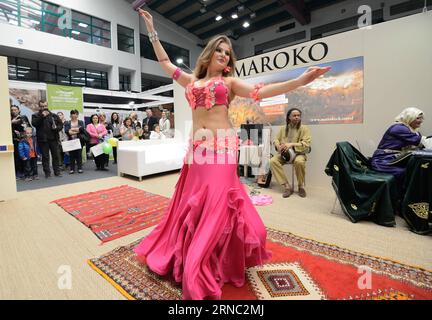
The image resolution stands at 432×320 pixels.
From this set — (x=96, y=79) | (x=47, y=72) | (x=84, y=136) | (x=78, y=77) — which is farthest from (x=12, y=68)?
(x=84, y=136)

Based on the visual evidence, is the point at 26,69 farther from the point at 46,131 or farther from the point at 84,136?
the point at 46,131

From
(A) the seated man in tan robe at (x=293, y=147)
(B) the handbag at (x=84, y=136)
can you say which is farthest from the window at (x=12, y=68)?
(A) the seated man in tan robe at (x=293, y=147)

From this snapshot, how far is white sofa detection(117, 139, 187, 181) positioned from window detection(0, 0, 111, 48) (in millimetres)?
6982

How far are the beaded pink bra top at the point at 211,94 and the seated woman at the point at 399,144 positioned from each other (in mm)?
2362

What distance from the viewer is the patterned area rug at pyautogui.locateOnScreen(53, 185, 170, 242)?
257 centimetres

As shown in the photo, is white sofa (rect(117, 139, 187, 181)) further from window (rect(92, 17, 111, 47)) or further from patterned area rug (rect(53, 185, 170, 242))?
window (rect(92, 17, 111, 47))

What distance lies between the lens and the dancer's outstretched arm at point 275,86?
Answer: 3.71 ft

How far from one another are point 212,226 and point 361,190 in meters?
2.11

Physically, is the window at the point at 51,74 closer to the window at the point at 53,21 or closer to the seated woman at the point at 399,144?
the window at the point at 53,21

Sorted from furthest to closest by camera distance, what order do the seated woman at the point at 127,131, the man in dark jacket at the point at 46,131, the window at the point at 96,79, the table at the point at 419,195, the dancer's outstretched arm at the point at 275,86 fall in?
the window at the point at 96,79 → the seated woman at the point at 127,131 → the man in dark jacket at the point at 46,131 → the table at the point at 419,195 → the dancer's outstretched arm at the point at 275,86
